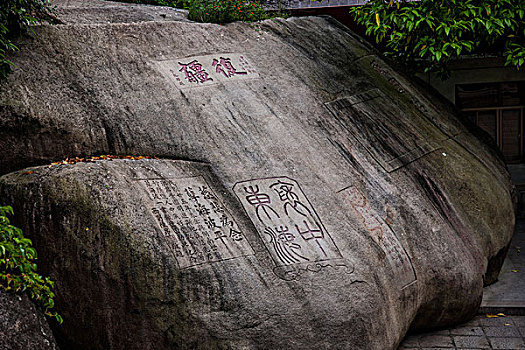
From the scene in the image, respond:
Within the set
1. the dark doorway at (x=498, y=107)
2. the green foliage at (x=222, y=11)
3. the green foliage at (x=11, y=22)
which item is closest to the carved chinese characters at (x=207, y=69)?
the green foliage at (x=222, y=11)

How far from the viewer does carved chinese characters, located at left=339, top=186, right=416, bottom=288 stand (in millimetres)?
5648

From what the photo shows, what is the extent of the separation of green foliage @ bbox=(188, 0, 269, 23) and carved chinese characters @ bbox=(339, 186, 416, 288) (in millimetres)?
3324

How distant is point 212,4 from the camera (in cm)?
789

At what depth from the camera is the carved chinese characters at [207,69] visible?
6336mm

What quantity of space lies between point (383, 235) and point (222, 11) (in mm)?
3980

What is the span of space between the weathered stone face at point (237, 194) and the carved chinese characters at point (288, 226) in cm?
1

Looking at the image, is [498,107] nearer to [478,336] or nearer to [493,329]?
[493,329]

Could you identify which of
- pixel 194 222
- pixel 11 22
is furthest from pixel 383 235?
pixel 11 22

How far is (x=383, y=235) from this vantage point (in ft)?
19.0

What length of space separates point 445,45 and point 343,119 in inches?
68.9

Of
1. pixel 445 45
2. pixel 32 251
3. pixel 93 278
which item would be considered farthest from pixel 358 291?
pixel 445 45

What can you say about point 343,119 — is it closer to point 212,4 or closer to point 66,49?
point 212,4

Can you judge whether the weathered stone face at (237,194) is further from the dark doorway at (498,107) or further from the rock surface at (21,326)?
the dark doorway at (498,107)

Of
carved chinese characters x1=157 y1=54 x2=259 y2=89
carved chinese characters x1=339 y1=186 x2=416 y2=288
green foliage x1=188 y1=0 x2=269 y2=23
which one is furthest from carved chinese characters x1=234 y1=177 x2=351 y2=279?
green foliage x1=188 y1=0 x2=269 y2=23
